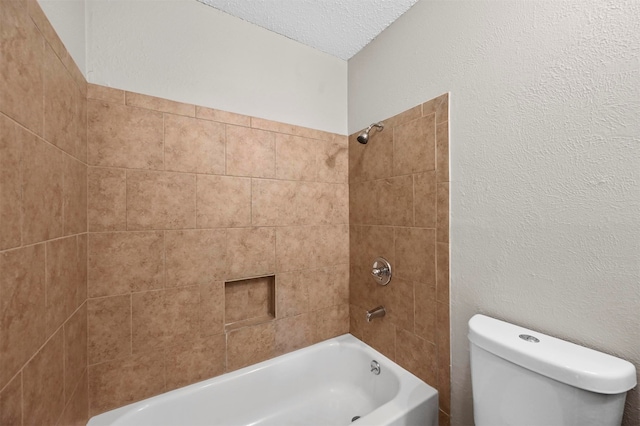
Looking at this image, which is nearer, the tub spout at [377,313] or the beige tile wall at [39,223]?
A: the beige tile wall at [39,223]

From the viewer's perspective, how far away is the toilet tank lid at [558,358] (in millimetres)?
653

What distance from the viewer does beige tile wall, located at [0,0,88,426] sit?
0.59 m

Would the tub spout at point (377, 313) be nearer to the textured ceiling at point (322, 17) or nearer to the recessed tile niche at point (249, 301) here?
the recessed tile niche at point (249, 301)

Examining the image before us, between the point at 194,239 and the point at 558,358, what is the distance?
141 centimetres

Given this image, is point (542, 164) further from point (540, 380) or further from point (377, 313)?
point (377, 313)

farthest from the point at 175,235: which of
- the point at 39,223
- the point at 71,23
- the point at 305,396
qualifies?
the point at 305,396

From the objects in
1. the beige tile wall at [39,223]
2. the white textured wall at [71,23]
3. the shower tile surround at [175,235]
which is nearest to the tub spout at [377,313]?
the shower tile surround at [175,235]

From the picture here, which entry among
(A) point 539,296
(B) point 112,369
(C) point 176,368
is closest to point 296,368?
(C) point 176,368

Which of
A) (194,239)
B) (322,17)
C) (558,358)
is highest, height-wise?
(322,17)

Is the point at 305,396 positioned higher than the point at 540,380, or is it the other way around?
the point at 540,380

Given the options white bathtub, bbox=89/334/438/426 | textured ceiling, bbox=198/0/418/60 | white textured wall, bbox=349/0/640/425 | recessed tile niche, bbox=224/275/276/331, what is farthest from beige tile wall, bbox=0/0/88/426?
white textured wall, bbox=349/0/640/425

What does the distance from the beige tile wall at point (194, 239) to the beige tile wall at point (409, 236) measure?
242 mm

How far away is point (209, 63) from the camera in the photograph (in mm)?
1346

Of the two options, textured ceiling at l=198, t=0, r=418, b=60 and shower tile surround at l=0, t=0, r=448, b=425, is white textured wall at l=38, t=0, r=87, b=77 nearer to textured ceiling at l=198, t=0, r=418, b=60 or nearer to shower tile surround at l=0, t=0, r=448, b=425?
shower tile surround at l=0, t=0, r=448, b=425
